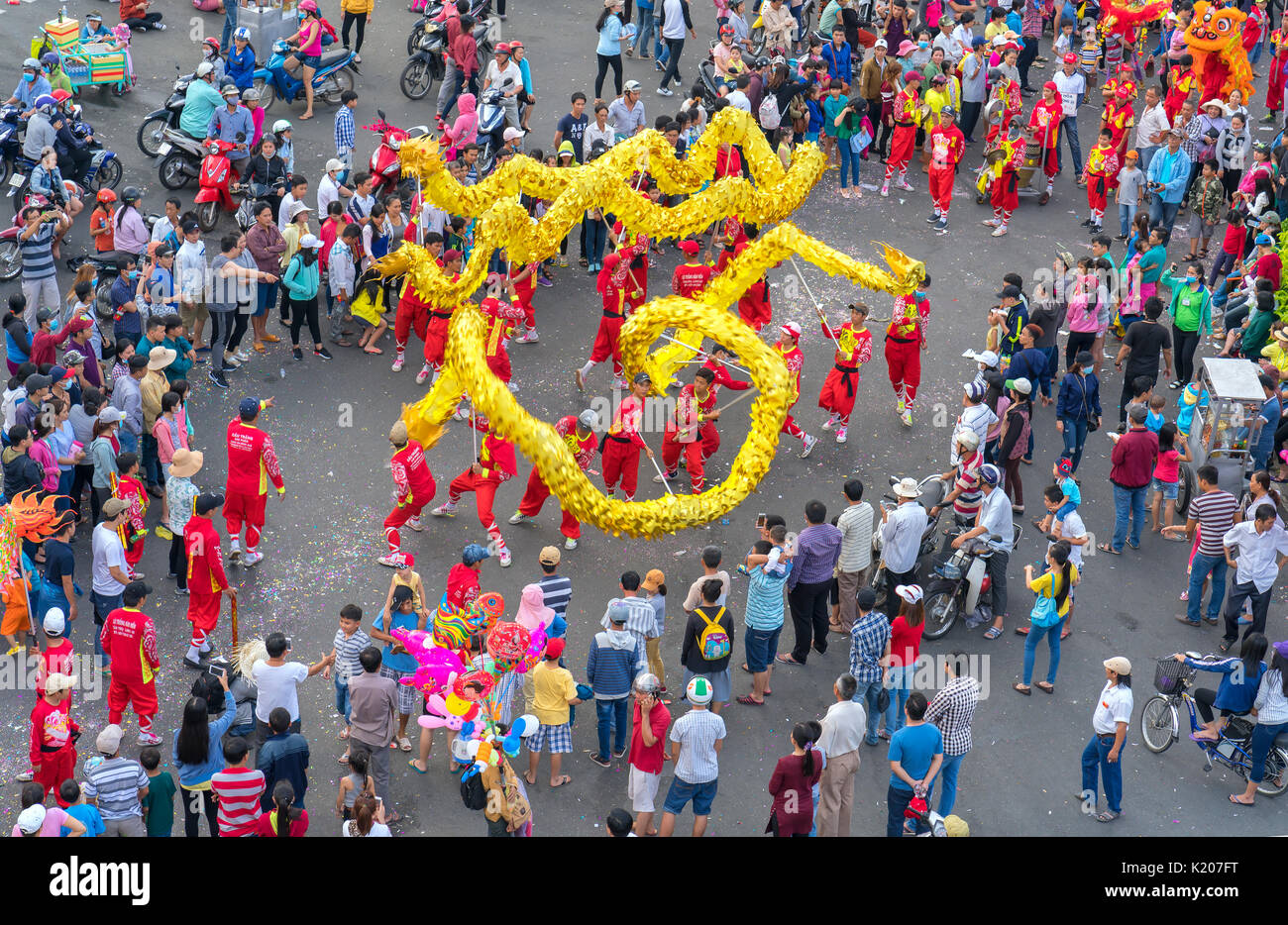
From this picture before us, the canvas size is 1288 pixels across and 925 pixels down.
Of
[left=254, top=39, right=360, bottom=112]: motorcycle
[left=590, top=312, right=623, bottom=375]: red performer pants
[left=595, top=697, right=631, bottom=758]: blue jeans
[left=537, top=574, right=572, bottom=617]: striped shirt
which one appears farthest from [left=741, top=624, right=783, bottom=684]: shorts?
[left=254, top=39, right=360, bottom=112]: motorcycle

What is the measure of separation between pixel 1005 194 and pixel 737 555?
27.4ft

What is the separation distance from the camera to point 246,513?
46.3 feet

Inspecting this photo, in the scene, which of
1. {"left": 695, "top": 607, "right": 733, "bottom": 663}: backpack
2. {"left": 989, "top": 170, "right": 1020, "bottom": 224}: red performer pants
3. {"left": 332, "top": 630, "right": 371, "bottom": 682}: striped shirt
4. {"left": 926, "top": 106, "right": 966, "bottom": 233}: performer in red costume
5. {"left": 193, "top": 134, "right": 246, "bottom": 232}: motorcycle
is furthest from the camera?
{"left": 989, "top": 170, "right": 1020, "bottom": 224}: red performer pants

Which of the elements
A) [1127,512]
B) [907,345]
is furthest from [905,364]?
[1127,512]

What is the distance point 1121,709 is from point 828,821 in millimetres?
2344

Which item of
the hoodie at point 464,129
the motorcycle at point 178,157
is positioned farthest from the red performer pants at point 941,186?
the motorcycle at point 178,157

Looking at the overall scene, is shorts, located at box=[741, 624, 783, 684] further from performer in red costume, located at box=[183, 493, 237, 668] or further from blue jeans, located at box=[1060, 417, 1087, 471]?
blue jeans, located at box=[1060, 417, 1087, 471]

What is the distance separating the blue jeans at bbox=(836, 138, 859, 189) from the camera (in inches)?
856

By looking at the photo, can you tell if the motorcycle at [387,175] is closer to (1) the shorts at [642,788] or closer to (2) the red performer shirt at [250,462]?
(2) the red performer shirt at [250,462]

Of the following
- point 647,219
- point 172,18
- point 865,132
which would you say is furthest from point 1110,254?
point 172,18

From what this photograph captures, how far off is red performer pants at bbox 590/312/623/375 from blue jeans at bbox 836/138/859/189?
6.30m

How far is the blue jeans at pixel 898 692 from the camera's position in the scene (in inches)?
507

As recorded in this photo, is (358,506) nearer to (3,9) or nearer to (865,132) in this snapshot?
(865,132)

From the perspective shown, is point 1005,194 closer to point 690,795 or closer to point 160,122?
point 160,122
